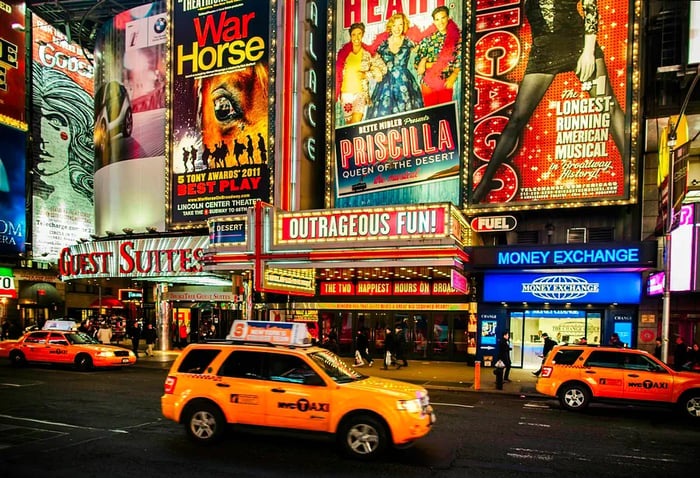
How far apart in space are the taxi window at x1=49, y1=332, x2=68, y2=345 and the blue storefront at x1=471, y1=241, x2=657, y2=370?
16.7 meters

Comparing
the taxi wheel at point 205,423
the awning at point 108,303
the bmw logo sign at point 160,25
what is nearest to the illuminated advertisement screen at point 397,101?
the bmw logo sign at point 160,25

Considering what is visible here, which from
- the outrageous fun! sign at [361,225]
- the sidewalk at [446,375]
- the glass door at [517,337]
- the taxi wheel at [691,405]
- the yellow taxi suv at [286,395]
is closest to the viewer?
the yellow taxi suv at [286,395]

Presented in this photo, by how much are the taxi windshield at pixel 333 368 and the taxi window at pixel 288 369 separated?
237 mm

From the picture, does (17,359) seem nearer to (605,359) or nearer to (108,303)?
(605,359)

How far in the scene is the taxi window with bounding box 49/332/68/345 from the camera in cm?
2225

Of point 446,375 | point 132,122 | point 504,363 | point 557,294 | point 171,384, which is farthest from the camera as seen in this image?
point 132,122

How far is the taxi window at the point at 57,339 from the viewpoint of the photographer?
22.2 m

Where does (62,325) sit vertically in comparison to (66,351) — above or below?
above

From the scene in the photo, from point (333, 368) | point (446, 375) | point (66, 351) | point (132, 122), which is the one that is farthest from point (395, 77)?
point (333, 368)

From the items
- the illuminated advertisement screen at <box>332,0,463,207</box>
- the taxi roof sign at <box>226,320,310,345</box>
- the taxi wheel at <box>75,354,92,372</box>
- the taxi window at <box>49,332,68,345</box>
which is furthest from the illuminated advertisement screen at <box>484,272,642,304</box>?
the taxi window at <box>49,332,68,345</box>

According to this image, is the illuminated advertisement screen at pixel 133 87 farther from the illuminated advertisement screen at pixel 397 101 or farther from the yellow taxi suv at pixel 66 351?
the yellow taxi suv at pixel 66 351

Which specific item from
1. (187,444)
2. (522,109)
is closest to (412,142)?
(522,109)

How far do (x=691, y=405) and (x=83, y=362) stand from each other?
789 inches

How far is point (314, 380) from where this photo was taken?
9.67 m
